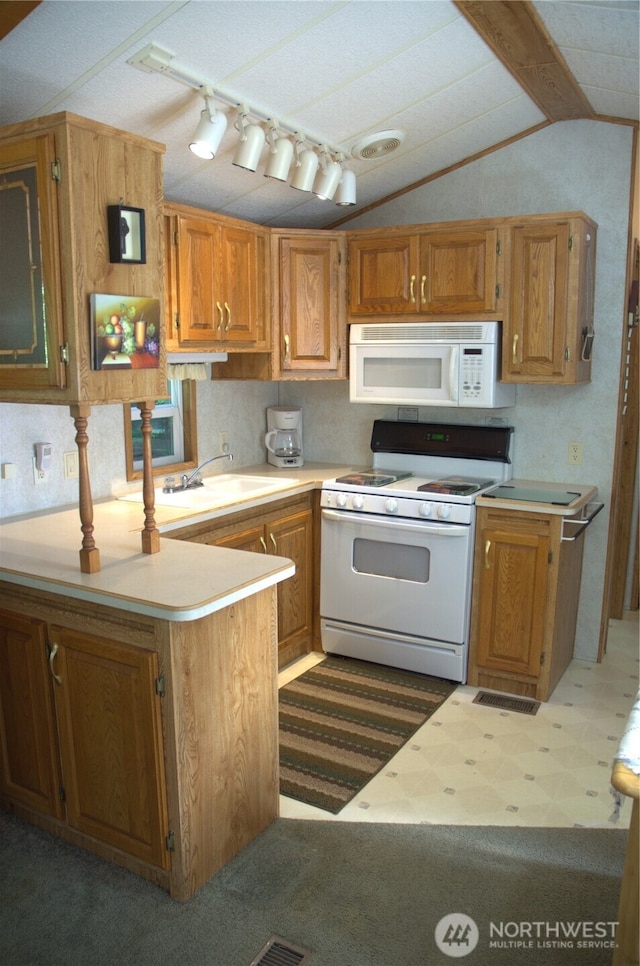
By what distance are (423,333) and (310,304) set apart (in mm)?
602

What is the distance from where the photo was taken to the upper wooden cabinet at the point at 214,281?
3.22m

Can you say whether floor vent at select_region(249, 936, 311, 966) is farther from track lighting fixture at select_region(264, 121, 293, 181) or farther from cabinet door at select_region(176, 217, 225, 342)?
track lighting fixture at select_region(264, 121, 293, 181)

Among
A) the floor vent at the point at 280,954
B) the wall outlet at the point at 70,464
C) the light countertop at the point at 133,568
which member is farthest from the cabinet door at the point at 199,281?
the floor vent at the point at 280,954

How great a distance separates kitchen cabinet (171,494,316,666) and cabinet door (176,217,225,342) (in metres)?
0.83

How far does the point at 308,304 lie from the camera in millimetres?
3861

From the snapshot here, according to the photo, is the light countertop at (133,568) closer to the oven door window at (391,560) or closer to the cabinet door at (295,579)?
the cabinet door at (295,579)

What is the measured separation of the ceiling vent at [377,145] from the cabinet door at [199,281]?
2.34 ft

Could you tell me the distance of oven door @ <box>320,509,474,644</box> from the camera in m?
3.47

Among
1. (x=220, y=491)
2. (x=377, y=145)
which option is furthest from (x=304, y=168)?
(x=220, y=491)

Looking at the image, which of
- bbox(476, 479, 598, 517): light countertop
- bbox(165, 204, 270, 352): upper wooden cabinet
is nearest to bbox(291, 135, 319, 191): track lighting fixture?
bbox(165, 204, 270, 352): upper wooden cabinet

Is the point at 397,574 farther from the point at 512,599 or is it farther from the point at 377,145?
the point at 377,145

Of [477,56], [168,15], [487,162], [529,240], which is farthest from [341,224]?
[168,15]

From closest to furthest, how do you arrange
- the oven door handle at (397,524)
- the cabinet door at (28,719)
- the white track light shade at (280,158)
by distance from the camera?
the cabinet door at (28,719), the white track light shade at (280,158), the oven door handle at (397,524)

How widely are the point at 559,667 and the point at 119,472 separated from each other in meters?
2.25
